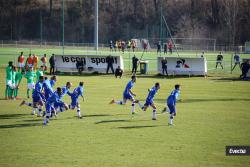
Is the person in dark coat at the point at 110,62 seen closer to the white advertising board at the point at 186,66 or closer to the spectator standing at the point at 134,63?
the spectator standing at the point at 134,63

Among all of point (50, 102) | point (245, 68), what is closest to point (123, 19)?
point (245, 68)

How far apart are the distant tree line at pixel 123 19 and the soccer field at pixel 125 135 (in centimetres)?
7156

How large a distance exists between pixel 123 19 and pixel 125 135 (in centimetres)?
10139

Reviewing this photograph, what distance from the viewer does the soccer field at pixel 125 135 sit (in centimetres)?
1838

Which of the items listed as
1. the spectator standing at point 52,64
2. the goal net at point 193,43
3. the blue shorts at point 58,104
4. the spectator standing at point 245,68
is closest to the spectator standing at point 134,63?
the spectator standing at point 52,64

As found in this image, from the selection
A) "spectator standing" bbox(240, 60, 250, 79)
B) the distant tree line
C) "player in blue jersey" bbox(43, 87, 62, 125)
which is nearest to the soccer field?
"player in blue jersey" bbox(43, 87, 62, 125)

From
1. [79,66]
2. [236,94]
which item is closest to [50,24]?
[79,66]

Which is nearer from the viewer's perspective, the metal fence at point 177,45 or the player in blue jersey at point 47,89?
the player in blue jersey at point 47,89

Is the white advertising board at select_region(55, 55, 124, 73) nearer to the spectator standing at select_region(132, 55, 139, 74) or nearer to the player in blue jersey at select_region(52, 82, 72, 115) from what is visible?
the spectator standing at select_region(132, 55, 139, 74)

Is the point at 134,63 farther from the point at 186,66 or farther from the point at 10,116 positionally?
the point at 10,116

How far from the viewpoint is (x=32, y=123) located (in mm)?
25438

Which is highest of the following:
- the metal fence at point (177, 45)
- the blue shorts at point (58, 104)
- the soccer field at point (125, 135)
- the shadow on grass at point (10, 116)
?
the metal fence at point (177, 45)

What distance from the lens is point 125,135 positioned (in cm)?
2264

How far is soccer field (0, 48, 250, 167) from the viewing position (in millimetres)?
18375
